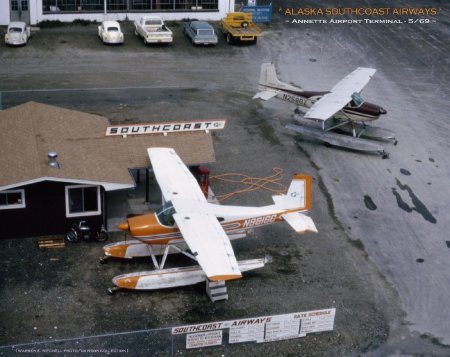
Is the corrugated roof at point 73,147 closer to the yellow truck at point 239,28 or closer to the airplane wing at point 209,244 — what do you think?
A: the airplane wing at point 209,244

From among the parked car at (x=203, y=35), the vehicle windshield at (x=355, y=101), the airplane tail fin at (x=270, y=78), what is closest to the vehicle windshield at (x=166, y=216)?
the vehicle windshield at (x=355, y=101)

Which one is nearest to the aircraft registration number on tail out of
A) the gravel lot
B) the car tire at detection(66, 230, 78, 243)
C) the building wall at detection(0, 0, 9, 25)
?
the gravel lot

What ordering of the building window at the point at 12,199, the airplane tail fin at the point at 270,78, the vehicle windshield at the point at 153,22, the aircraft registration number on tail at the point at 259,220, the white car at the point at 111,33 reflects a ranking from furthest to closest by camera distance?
the vehicle windshield at the point at 153,22 < the white car at the point at 111,33 < the airplane tail fin at the point at 270,78 < the building window at the point at 12,199 < the aircraft registration number on tail at the point at 259,220

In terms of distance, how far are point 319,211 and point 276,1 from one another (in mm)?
36990

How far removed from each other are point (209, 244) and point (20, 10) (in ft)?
116

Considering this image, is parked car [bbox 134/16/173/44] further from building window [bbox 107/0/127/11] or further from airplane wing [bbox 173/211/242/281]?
airplane wing [bbox 173/211/242/281]

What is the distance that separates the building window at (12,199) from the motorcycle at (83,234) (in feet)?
6.62

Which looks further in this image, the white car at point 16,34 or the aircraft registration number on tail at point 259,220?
the white car at point 16,34

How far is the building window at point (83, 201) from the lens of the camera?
25.7m

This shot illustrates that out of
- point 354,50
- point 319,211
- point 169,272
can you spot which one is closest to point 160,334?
point 169,272

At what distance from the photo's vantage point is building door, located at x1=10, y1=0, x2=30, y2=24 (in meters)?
50.7

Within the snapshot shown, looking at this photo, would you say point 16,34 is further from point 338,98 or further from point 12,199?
point 12,199

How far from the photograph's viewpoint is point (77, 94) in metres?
40.5

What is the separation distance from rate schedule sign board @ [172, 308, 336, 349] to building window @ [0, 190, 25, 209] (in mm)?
8623
